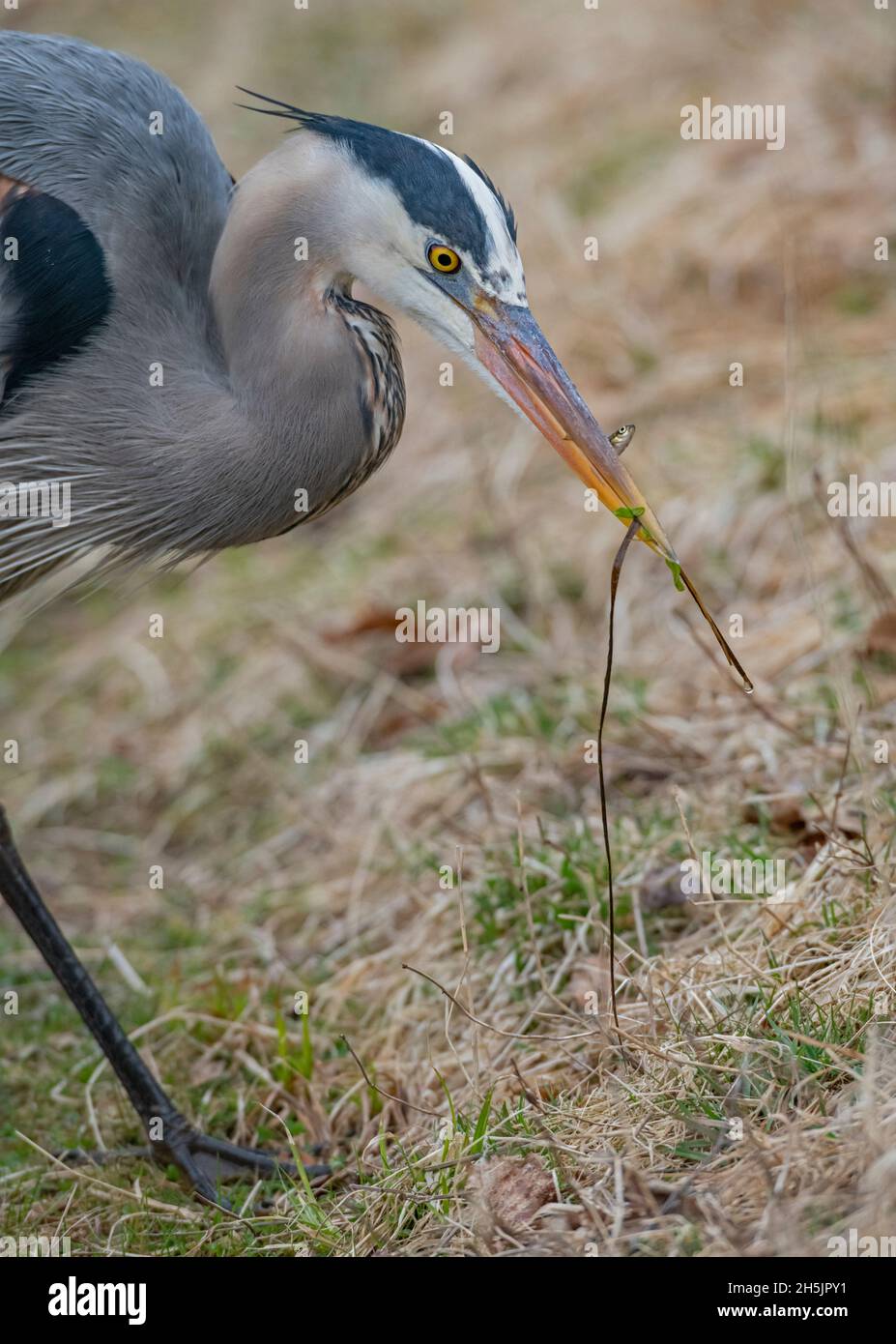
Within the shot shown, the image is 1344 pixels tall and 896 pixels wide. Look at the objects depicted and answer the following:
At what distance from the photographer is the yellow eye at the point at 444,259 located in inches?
130

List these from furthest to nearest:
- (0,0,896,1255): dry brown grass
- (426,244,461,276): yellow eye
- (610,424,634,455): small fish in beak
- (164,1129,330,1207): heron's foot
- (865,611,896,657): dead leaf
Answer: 1. (865,611,896,657): dead leaf
2. (164,1129,330,1207): heron's foot
3. (426,244,461,276): yellow eye
4. (610,424,634,455): small fish in beak
5. (0,0,896,1255): dry brown grass

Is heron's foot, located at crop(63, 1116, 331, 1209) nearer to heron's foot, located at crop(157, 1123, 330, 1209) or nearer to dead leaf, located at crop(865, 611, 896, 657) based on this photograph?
heron's foot, located at crop(157, 1123, 330, 1209)

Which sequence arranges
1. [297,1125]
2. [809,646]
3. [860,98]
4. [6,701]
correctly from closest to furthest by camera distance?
[297,1125], [809,646], [6,701], [860,98]

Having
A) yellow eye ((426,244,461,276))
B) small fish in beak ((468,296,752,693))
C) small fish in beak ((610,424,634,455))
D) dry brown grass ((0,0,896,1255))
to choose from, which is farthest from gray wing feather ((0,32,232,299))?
dry brown grass ((0,0,896,1255))

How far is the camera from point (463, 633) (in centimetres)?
566

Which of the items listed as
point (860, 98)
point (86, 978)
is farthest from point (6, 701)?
point (860, 98)

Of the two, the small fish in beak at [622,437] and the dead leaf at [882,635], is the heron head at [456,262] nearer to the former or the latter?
the small fish in beak at [622,437]

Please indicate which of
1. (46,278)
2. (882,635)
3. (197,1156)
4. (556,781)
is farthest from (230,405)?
(882,635)

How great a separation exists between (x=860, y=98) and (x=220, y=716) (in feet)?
15.2

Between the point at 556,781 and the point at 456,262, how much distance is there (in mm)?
1747

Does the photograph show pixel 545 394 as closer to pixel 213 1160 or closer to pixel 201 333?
pixel 201 333

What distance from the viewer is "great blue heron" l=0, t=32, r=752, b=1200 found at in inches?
132

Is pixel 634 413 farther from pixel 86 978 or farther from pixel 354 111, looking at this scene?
pixel 354 111

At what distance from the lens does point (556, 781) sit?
4.54m
